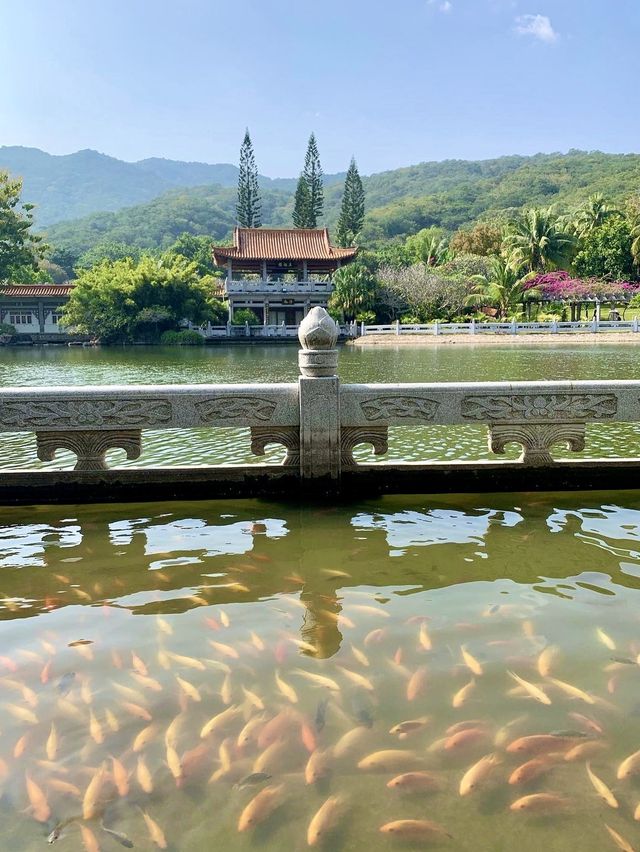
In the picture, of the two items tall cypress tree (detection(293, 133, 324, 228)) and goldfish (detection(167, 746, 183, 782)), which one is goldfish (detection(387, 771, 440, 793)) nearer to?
goldfish (detection(167, 746, 183, 782))

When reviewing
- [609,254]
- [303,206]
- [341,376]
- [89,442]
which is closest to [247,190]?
[303,206]

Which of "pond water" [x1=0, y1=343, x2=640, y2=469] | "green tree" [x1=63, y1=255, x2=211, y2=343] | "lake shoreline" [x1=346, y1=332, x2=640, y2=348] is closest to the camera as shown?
"pond water" [x1=0, y1=343, x2=640, y2=469]

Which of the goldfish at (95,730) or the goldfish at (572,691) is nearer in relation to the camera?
the goldfish at (95,730)

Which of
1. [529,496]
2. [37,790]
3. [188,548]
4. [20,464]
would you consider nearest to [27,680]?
[37,790]

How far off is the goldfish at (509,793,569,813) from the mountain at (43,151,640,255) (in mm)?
77299

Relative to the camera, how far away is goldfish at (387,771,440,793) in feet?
7.66

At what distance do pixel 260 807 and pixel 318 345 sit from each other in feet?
12.5

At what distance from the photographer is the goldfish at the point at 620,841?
207 cm

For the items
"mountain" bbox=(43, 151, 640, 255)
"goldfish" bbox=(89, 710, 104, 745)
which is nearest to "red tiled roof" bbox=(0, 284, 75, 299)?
"goldfish" bbox=(89, 710, 104, 745)

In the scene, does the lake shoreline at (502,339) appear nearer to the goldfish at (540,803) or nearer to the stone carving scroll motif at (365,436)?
the stone carving scroll motif at (365,436)

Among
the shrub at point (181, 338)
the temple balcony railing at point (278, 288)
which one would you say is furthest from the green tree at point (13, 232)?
the temple balcony railing at point (278, 288)

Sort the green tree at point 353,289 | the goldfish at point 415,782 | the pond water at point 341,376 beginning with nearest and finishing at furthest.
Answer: the goldfish at point 415,782
the pond water at point 341,376
the green tree at point 353,289

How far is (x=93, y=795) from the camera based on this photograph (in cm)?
231

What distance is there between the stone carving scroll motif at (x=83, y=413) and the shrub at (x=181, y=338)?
121ft
